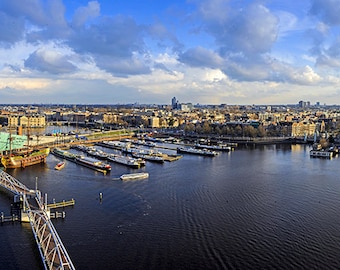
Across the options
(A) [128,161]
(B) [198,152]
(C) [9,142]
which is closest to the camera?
(A) [128,161]

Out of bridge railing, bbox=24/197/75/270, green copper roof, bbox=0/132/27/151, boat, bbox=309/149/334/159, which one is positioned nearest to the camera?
bridge railing, bbox=24/197/75/270

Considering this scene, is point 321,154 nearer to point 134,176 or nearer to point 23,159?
point 134,176

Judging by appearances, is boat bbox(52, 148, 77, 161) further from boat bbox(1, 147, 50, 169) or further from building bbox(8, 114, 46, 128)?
building bbox(8, 114, 46, 128)

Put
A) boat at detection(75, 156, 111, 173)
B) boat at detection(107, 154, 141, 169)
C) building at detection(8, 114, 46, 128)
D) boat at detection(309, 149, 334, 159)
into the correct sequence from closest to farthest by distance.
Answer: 1. boat at detection(75, 156, 111, 173)
2. boat at detection(107, 154, 141, 169)
3. boat at detection(309, 149, 334, 159)
4. building at detection(8, 114, 46, 128)

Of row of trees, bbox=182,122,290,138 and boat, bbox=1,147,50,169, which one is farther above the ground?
row of trees, bbox=182,122,290,138

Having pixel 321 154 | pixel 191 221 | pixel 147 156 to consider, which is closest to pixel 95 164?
pixel 147 156

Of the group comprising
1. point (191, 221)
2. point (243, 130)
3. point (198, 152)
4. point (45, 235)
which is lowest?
point (191, 221)

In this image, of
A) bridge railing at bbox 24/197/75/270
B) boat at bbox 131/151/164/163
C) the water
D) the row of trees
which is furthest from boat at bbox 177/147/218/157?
bridge railing at bbox 24/197/75/270
